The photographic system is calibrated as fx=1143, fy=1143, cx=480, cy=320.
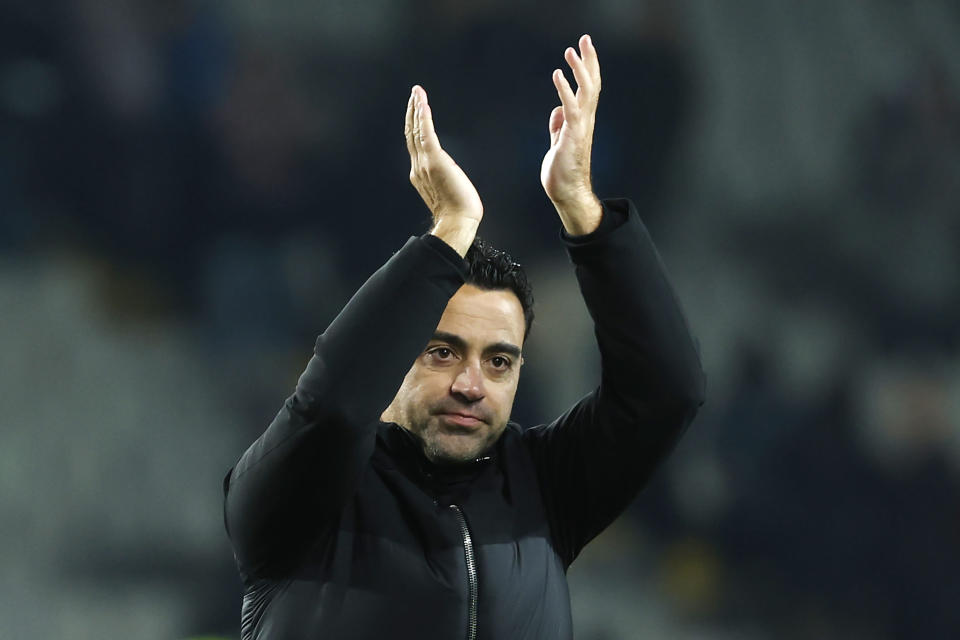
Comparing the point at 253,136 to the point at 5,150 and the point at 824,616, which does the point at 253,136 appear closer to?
the point at 5,150

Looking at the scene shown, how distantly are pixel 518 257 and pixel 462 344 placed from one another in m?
1.59

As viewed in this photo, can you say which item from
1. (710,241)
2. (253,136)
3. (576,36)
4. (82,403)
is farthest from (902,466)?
(82,403)

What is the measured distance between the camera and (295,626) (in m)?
0.91

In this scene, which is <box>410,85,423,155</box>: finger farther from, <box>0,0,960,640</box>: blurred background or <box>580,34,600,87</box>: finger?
<box>0,0,960,640</box>: blurred background

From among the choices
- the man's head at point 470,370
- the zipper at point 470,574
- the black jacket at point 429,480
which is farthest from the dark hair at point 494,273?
the zipper at point 470,574

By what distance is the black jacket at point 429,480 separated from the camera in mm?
863

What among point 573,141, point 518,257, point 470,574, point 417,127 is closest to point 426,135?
point 417,127

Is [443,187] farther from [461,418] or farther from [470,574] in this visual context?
[470,574]

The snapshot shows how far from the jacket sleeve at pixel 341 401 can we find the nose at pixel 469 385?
13 cm

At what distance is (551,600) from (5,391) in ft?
6.09

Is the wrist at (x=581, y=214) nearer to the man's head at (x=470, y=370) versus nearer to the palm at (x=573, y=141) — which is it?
the palm at (x=573, y=141)

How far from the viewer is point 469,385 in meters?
1.01

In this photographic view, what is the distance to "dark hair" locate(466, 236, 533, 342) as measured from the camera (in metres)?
1.06

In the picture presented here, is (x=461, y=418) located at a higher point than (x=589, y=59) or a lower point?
lower
